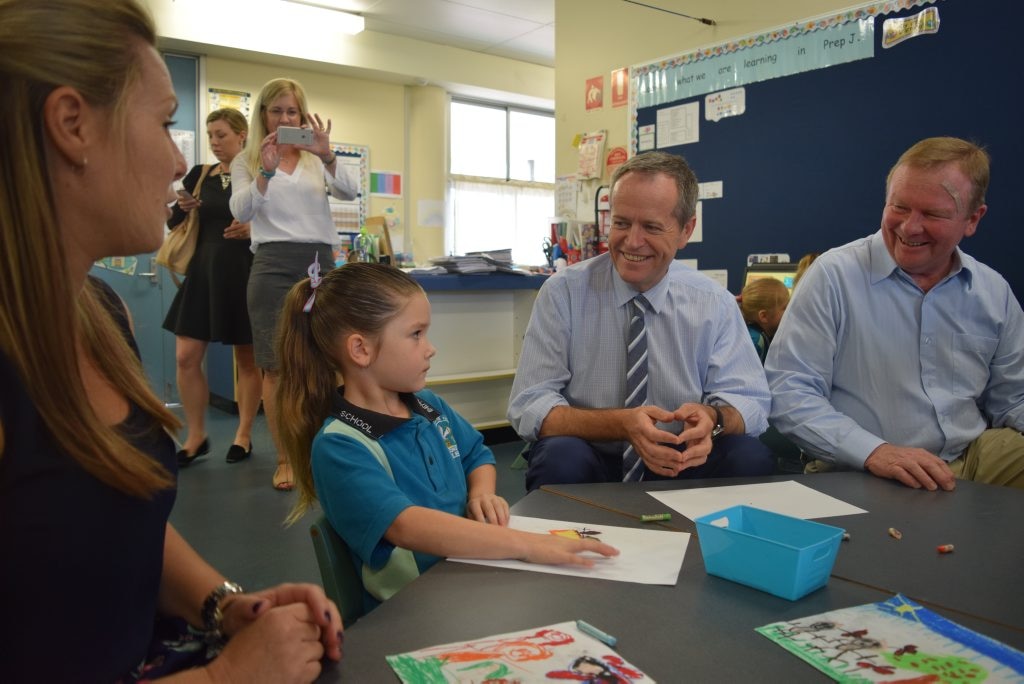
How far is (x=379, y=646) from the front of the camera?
0.71 metres

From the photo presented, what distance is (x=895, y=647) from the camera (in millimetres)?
721

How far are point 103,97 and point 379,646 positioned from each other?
1.83 ft

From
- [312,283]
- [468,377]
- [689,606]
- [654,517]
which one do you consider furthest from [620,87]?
[689,606]

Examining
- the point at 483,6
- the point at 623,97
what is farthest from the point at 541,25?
the point at 623,97

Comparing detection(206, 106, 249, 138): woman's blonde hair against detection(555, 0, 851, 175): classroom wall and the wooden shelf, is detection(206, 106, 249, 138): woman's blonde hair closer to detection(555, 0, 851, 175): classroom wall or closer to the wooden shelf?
the wooden shelf

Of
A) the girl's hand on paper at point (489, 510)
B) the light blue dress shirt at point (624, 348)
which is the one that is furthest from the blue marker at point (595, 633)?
the light blue dress shirt at point (624, 348)

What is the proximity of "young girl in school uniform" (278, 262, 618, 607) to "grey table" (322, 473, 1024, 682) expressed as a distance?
18 centimetres

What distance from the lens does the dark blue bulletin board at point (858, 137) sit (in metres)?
2.93

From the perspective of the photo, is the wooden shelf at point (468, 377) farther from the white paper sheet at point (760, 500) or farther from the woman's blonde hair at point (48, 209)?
the woman's blonde hair at point (48, 209)

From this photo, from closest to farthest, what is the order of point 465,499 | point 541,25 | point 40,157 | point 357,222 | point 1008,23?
point 40,157, point 465,499, point 1008,23, point 541,25, point 357,222

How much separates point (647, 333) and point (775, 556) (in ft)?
3.50

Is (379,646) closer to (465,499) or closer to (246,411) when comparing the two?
(465,499)

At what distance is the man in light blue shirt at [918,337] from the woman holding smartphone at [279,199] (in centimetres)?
196

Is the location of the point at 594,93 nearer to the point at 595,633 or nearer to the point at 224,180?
the point at 224,180
